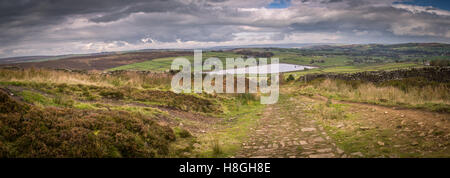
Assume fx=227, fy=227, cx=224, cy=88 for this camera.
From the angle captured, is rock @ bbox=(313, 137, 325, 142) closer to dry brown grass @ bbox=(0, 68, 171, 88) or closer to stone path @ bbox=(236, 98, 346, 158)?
stone path @ bbox=(236, 98, 346, 158)

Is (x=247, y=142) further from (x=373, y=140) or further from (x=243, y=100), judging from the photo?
(x=243, y=100)

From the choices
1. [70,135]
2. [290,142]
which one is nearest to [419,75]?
[290,142]

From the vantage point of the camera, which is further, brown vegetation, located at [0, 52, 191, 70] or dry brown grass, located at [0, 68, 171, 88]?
brown vegetation, located at [0, 52, 191, 70]

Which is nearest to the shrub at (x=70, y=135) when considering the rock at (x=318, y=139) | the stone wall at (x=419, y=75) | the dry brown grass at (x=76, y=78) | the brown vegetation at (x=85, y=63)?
the rock at (x=318, y=139)

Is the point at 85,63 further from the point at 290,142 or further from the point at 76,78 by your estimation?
the point at 290,142

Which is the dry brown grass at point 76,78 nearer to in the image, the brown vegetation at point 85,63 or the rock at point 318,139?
the rock at point 318,139

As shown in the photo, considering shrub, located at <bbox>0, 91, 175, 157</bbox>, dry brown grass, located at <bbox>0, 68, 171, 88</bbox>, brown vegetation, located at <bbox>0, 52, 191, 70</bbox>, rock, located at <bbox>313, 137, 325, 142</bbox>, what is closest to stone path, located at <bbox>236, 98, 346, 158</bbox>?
rock, located at <bbox>313, 137, 325, 142</bbox>

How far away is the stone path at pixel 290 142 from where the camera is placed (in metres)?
6.07

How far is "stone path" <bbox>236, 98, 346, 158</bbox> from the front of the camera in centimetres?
607
